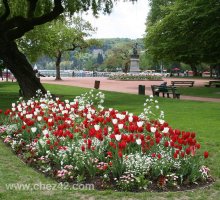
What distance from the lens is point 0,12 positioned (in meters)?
24.1

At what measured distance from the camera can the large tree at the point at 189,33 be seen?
34.1 m

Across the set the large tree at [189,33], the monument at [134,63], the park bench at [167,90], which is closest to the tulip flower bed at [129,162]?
the park bench at [167,90]

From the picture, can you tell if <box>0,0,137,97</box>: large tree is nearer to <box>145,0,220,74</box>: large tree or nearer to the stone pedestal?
<box>145,0,220,74</box>: large tree

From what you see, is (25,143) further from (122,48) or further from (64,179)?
(122,48)

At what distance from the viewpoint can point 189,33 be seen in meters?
37.6

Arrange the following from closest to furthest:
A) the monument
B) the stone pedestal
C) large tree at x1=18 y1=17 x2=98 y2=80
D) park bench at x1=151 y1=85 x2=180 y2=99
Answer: park bench at x1=151 y1=85 x2=180 y2=99
large tree at x1=18 y1=17 x2=98 y2=80
the monument
the stone pedestal

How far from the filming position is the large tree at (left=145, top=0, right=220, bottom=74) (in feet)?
112

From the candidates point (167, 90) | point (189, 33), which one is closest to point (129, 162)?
point (167, 90)

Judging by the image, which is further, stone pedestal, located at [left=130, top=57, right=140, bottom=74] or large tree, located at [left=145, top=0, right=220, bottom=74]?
stone pedestal, located at [left=130, top=57, right=140, bottom=74]

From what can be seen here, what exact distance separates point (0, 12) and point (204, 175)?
19.6 metres

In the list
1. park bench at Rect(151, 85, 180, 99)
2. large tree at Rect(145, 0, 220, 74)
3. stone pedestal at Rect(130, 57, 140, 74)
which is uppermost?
large tree at Rect(145, 0, 220, 74)

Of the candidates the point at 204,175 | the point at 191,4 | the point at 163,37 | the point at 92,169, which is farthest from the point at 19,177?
the point at 163,37

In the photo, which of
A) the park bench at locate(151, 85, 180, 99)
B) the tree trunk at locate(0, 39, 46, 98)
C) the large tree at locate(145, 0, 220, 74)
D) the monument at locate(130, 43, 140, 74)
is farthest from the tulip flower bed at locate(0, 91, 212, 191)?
the monument at locate(130, 43, 140, 74)

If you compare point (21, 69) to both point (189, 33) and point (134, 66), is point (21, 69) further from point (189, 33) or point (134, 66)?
point (134, 66)
